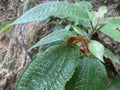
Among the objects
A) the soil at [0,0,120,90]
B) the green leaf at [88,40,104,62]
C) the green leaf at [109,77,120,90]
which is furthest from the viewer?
the soil at [0,0,120,90]

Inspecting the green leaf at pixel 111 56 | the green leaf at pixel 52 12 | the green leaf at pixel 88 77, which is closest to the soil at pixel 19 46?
the green leaf at pixel 111 56

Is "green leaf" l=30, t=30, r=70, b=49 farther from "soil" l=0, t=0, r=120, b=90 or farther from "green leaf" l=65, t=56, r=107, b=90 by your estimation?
"soil" l=0, t=0, r=120, b=90

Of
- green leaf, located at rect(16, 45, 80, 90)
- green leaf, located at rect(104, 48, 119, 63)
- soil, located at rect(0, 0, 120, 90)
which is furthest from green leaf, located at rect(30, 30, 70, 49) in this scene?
soil, located at rect(0, 0, 120, 90)

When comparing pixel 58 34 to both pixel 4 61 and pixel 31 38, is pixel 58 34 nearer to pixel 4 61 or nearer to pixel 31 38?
pixel 31 38

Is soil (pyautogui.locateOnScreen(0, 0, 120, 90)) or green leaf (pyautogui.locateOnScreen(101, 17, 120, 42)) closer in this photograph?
green leaf (pyautogui.locateOnScreen(101, 17, 120, 42))

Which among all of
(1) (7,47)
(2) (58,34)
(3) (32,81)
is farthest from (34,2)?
(3) (32,81)
